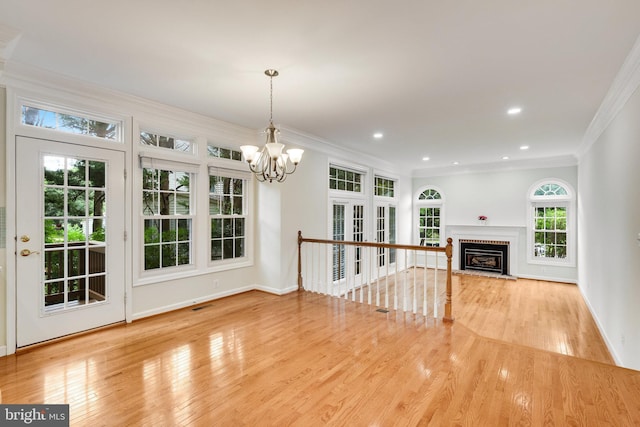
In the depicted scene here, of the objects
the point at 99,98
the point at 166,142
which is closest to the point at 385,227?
the point at 166,142

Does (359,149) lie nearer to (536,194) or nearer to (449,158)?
(449,158)

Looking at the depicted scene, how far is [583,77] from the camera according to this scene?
3.06 metres

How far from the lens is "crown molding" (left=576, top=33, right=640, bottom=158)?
263cm

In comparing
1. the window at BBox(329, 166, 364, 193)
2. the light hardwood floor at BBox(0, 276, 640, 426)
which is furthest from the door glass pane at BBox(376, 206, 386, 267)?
the light hardwood floor at BBox(0, 276, 640, 426)

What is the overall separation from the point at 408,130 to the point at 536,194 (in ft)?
15.1

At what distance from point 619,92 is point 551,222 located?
506 centimetres

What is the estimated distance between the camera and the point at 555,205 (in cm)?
732

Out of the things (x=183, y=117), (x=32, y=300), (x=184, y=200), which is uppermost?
(x=183, y=117)

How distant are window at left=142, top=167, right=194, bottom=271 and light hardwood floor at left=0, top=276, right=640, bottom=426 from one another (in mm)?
795

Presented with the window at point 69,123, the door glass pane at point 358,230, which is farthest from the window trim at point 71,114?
the door glass pane at point 358,230

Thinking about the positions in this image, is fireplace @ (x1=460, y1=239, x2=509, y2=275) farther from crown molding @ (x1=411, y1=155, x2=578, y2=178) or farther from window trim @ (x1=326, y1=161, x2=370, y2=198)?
window trim @ (x1=326, y1=161, x2=370, y2=198)

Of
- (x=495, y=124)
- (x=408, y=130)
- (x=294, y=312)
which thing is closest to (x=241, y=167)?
(x=294, y=312)

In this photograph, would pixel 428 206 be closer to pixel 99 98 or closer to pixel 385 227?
pixel 385 227

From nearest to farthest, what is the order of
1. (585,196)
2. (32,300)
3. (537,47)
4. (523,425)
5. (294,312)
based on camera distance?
(523,425) → (537,47) → (32,300) → (294,312) → (585,196)
